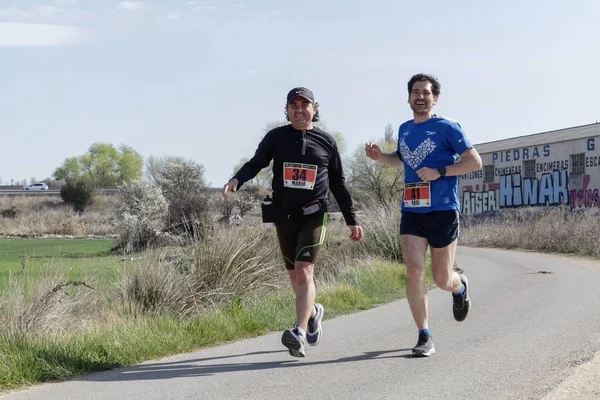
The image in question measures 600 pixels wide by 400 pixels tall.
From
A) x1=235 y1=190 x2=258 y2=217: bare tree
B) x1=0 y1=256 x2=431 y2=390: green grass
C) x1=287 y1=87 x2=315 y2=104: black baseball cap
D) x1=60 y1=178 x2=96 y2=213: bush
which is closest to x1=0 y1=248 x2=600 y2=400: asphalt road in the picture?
x1=0 y1=256 x2=431 y2=390: green grass

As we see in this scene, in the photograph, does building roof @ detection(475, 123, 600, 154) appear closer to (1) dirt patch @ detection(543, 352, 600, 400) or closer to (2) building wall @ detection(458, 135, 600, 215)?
(2) building wall @ detection(458, 135, 600, 215)

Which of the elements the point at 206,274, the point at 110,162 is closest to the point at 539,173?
the point at 206,274

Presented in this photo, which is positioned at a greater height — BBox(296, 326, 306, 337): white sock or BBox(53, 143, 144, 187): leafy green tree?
BBox(53, 143, 144, 187): leafy green tree

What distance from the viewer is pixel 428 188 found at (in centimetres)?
632

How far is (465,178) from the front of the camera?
184 ft

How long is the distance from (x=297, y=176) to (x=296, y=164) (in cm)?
11

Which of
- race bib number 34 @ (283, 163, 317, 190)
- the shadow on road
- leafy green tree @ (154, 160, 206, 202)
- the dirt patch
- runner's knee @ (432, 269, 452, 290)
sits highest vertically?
leafy green tree @ (154, 160, 206, 202)

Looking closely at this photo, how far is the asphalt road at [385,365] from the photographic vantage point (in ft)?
16.7

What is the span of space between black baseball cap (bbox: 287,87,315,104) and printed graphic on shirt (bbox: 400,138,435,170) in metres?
0.91

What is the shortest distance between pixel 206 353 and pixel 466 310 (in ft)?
8.01

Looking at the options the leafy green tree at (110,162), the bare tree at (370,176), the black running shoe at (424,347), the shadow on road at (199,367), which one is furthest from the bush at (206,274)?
the leafy green tree at (110,162)

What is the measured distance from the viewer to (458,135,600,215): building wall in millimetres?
43250

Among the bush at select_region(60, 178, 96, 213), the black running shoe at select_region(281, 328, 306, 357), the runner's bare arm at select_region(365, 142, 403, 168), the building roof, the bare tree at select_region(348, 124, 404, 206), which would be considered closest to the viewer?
the black running shoe at select_region(281, 328, 306, 357)

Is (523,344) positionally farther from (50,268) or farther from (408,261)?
(50,268)
